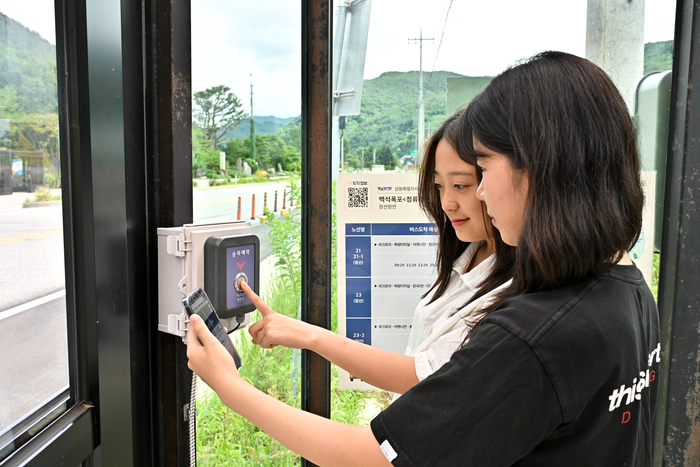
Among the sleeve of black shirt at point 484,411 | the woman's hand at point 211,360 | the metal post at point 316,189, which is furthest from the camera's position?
the metal post at point 316,189

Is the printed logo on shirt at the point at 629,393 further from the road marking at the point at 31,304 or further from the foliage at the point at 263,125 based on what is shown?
the foliage at the point at 263,125

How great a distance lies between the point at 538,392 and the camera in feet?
1.88

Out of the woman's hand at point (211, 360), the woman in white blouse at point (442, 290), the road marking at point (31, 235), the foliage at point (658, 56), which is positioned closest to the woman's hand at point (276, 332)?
the woman in white blouse at point (442, 290)

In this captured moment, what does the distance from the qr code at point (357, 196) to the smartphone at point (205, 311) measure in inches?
29.8

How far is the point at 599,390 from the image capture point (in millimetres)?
601

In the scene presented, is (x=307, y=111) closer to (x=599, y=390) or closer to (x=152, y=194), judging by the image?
(x=152, y=194)

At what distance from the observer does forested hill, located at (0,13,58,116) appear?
0.60m

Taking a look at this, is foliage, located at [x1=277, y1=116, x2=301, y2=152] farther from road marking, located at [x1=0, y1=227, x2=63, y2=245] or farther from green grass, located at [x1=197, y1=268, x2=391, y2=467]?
road marking, located at [x1=0, y1=227, x2=63, y2=245]

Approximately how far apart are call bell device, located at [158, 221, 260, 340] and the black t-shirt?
1.56ft

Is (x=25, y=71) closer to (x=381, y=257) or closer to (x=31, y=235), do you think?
(x=31, y=235)

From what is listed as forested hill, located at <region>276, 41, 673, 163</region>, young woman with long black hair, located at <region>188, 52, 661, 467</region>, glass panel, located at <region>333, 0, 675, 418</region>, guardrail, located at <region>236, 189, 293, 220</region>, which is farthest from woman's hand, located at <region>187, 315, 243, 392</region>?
forested hill, located at <region>276, 41, 673, 163</region>

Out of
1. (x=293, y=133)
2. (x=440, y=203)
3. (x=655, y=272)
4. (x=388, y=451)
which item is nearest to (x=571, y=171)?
(x=388, y=451)

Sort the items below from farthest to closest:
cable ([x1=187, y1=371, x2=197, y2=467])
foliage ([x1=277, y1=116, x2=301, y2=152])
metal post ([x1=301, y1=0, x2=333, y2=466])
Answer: foliage ([x1=277, y1=116, x2=301, y2=152])
metal post ([x1=301, y1=0, x2=333, y2=466])
cable ([x1=187, y1=371, x2=197, y2=467])

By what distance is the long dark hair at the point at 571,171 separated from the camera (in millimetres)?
625
